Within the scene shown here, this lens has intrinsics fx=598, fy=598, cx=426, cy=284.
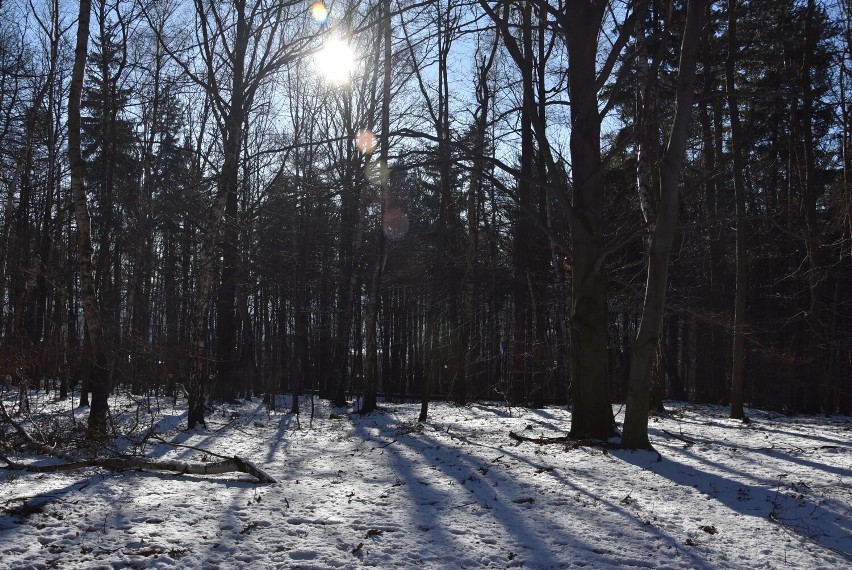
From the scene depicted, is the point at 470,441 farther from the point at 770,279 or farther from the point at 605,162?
the point at 770,279

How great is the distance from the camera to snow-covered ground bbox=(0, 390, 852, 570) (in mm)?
4281

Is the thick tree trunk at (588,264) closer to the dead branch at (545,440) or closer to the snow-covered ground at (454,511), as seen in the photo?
the dead branch at (545,440)

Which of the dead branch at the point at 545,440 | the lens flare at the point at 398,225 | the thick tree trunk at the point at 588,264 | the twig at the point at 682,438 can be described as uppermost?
the lens flare at the point at 398,225

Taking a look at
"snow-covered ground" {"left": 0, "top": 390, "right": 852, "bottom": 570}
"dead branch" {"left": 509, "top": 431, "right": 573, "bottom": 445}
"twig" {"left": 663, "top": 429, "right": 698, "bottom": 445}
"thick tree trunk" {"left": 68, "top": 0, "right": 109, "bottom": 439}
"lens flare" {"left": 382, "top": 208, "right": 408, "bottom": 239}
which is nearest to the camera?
"snow-covered ground" {"left": 0, "top": 390, "right": 852, "bottom": 570}

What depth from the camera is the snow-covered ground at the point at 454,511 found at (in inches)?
169

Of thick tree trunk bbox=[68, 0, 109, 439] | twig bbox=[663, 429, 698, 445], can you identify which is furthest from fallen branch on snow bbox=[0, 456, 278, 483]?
twig bbox=[663, 429, 698, 445]

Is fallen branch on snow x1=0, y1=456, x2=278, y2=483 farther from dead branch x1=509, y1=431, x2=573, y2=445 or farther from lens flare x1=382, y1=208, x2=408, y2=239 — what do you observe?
lens flare x1=382, y1=208, x2=408, y2=239

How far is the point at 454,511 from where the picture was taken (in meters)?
5.52

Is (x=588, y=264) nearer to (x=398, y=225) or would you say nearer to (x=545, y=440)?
(x=545, y=440)

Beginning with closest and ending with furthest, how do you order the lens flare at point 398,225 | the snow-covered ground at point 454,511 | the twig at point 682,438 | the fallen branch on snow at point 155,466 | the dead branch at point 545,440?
the snow-covered ground at point 454,511, the fallen branch on snow at point 155,466, the dead branch at point 545,440, the twig at point 682,438, the lens flare at point 398,225

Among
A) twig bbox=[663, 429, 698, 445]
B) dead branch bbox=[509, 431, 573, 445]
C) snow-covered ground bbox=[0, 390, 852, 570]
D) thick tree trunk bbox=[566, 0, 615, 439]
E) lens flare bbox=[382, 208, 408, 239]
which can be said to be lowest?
twig bbox=[663, 429, 698, 445]

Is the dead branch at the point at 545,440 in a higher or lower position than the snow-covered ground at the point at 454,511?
lower

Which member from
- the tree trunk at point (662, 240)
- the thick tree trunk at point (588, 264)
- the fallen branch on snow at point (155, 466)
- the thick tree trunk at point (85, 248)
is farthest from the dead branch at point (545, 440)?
the thick tree trunk at point (85, 248)

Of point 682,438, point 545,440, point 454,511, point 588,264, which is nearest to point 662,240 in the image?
point 588,264
